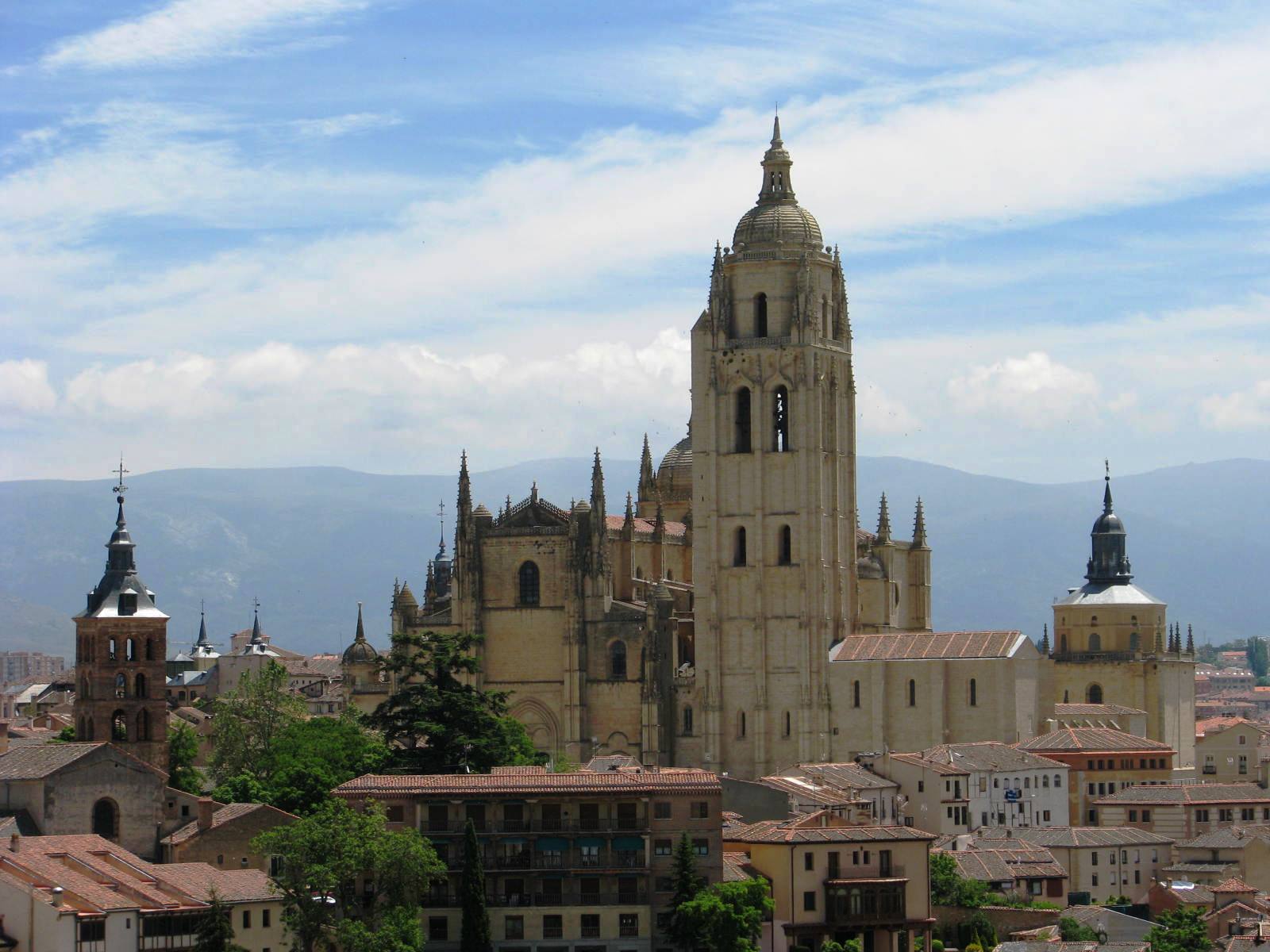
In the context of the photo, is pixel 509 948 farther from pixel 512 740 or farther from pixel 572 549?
pixel 572 549

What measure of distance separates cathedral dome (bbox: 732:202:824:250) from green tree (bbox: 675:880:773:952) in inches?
1909

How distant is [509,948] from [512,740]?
23.9 meters

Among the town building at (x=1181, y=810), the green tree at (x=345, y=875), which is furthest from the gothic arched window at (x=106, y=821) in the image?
the town building at (x=1181, y=810)

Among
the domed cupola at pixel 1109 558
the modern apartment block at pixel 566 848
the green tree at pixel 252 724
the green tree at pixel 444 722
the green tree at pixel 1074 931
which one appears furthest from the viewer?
the domed cupola at pixel 1109 558

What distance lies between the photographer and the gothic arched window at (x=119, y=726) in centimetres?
8531

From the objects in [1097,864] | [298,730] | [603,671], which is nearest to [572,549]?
[603,671]

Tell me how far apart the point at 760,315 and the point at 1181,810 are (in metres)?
28.3

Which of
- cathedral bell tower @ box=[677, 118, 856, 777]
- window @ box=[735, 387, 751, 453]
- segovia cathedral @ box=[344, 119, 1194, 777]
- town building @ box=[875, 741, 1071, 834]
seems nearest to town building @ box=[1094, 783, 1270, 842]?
town building @ box=[875, 741, 1071, 834]

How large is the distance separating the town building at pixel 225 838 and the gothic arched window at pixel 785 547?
3774cm

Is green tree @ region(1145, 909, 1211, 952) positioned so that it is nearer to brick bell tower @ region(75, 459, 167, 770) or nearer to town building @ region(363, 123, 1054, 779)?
town building @ region(363, 123, 1054, 779)

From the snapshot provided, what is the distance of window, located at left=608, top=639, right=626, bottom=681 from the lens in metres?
114

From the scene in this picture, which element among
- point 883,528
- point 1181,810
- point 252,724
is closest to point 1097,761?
point 1181,810

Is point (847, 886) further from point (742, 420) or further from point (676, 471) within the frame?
point (676, 471)

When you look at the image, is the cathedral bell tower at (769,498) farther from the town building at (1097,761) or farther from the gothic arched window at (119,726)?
the gothic arched window at (119,726)
